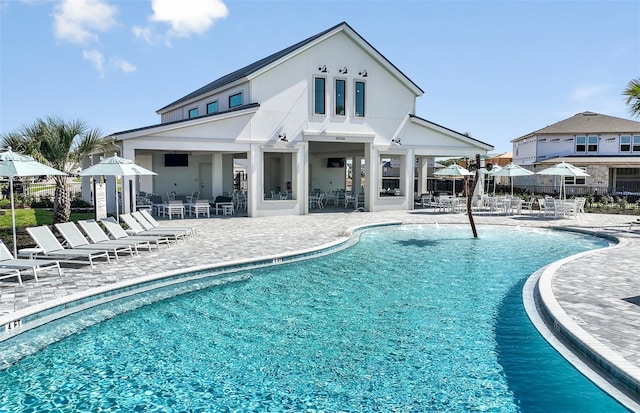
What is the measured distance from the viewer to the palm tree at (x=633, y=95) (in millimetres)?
19266

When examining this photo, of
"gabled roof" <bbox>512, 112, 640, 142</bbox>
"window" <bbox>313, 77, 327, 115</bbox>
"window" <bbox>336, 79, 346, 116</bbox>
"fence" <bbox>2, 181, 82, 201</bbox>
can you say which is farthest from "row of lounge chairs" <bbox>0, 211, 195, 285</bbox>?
"gabled roof" <bbox>512, 112, 640, 142</bbox>

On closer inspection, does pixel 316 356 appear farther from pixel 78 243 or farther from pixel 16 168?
pixel 16 168

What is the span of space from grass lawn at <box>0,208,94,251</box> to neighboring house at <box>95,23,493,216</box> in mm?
3196

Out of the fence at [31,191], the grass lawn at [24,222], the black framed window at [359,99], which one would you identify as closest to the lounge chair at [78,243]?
the grass lawn at [24,222]

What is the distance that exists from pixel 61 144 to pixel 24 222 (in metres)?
4.94

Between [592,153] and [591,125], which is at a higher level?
[591,125]

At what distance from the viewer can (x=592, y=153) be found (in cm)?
4275

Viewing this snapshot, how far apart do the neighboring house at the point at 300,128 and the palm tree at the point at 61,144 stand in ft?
11.9

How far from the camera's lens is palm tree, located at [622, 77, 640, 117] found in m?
19.3

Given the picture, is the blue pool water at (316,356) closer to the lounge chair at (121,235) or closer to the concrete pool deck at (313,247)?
the concrete pool deck at (313,247)

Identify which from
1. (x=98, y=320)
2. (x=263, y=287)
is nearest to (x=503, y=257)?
(x=263, y=287)

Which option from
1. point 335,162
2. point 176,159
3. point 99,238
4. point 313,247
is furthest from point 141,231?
point 335,162

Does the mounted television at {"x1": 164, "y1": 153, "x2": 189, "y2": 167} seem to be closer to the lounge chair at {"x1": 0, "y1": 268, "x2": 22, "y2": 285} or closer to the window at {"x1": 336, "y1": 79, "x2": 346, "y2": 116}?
the window at {"x1": 336, "y1": 79, "x2": 346, "y2": 116}

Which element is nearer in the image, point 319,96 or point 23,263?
point 23,263
